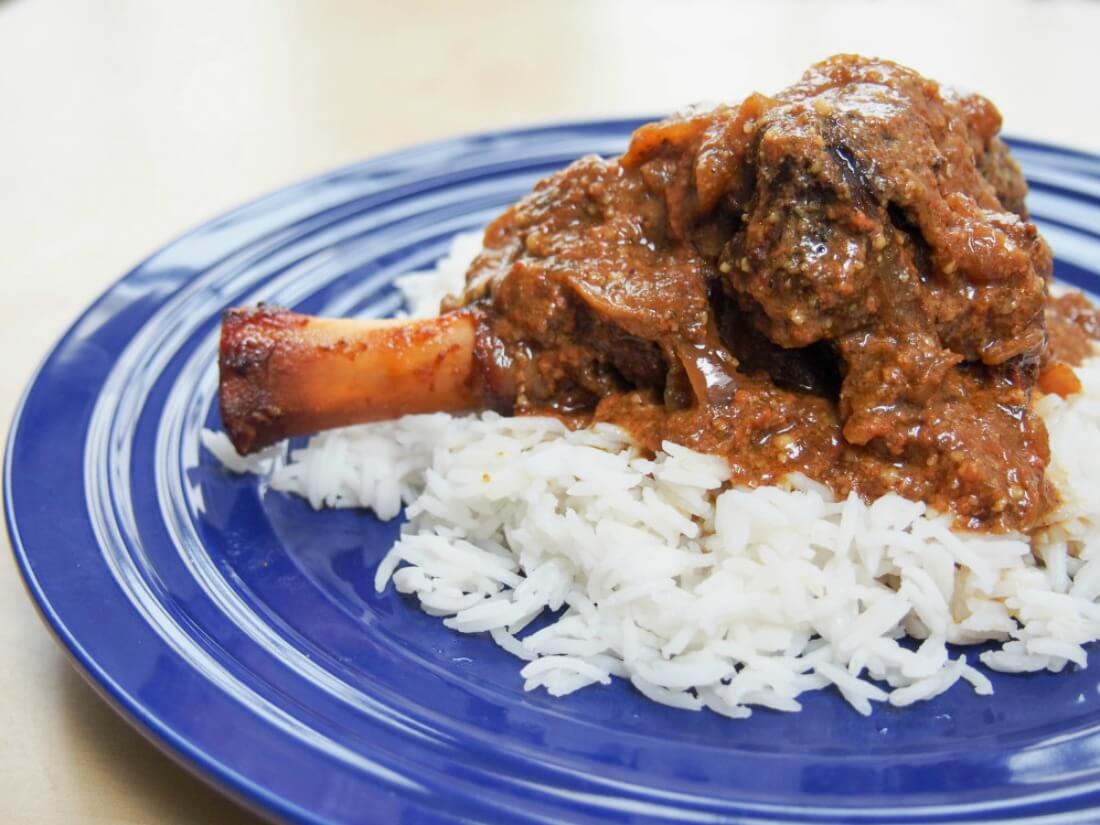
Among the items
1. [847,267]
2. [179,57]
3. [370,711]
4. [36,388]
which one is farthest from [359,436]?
[179,57]

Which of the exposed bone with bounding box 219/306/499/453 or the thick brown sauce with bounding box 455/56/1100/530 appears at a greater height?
the thick brown sauce with bounding box 455/56/1100/530

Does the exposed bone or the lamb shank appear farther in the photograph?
the exposed bone

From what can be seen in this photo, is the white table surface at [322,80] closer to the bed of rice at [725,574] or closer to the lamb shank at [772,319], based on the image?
the lamb shank at [772,319]

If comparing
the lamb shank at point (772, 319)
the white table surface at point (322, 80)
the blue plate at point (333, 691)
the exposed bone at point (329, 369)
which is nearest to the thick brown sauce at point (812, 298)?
the lamb shank at point (772, 319)

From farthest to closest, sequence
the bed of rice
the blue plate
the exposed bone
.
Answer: the exposed bone → the bed of rice → the blue plate

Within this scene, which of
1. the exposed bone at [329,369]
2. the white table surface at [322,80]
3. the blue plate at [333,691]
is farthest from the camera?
the white table surface at [322,80]

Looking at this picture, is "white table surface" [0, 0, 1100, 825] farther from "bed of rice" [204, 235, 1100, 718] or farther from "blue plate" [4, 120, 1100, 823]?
"bed of rice" [204, 235, 1100, 718]

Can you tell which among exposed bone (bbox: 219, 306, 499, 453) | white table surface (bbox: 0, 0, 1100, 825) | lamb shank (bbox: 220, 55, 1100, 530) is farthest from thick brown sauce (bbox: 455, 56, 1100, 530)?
white table surface (bbox: 0, 0, 1100, 825)

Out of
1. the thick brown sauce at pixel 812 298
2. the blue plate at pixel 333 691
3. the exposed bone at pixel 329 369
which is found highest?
the thick brown sauce at pixel 812 298
